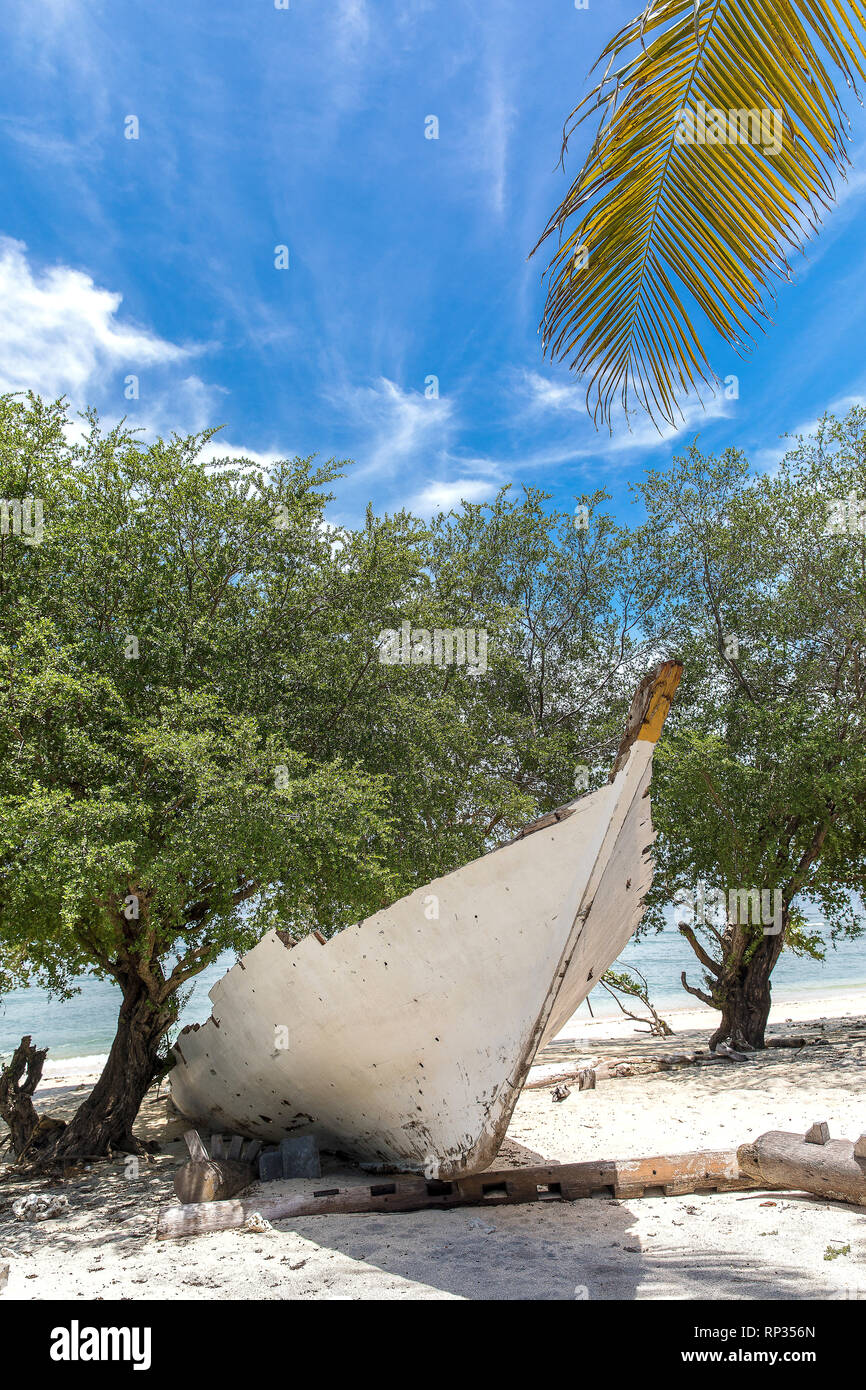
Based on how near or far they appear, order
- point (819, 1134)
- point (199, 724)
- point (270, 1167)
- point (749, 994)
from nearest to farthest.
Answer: point (819, 1134) → point (270, 1167) → point (199, 724) → point (749, 994)

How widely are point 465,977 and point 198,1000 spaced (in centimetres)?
4287

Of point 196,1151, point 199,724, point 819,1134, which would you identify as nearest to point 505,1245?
point 819,1134

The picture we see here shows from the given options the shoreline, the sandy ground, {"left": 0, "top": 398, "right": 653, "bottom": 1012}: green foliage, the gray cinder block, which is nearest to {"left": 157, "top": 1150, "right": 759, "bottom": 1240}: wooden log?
the sandy ground

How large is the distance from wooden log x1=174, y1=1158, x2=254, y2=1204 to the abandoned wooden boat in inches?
38.0

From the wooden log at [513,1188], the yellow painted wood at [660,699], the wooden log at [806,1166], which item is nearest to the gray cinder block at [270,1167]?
the wooden log at [513,1188]

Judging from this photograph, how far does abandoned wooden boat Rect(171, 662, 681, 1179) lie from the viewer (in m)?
5.32

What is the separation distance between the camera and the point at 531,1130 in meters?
8.95

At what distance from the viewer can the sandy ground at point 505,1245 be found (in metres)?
4.37

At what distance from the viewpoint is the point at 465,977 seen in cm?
576

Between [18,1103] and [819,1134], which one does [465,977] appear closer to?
[819,1134]

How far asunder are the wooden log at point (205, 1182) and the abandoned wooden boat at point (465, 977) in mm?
964

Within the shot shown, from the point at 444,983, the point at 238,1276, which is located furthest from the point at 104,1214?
the point at 444,983

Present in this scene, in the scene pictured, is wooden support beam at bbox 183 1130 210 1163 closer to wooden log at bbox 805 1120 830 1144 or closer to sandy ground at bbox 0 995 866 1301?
sandy ground at bbox 0 995 866 1301

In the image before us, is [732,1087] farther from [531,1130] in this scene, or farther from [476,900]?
[476,900]
